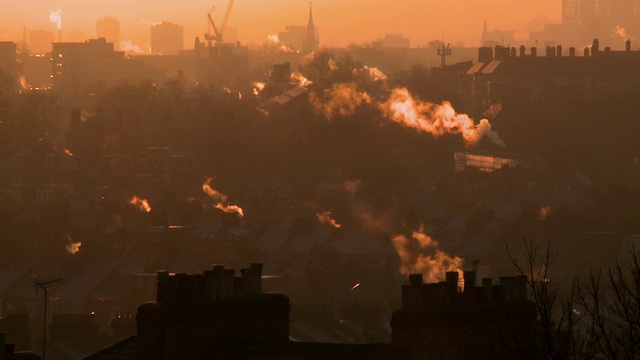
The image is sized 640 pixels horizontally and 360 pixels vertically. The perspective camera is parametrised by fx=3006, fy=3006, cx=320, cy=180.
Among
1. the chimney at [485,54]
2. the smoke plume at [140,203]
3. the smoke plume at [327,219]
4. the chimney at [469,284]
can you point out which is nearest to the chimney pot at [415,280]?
the chimney at [469,284]

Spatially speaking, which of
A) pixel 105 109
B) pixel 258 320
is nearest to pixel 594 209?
pixel 105 109

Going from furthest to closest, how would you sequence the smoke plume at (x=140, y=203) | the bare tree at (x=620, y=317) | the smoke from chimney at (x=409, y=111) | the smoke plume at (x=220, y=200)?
the smoke from chimney at (x=409, y=111)
the smoke plume at (x=140, y=203)
the smoke plume at (x=220, y=200)
the bare tree at (x=620, y=317)

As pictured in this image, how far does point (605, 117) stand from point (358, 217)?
146 feet

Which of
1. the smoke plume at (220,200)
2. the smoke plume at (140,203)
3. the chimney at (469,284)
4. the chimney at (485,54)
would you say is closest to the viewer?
the chimney at (469,284)

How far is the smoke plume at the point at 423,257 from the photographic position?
Result: 99.1 metres

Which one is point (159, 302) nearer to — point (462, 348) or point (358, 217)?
point (462, 348)

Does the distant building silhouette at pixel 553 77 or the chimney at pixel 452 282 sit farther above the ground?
the distant building silhouette at pixel 553 77

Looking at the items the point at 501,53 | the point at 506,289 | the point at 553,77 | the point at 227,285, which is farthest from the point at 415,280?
the point at 501,53

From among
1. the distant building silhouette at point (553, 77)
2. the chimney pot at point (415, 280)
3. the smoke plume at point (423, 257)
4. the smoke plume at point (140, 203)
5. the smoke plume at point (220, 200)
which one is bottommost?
the smoke plume at point (423, 257)

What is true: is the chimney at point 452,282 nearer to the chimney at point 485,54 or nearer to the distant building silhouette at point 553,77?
the distant building silhouette at point 553,77

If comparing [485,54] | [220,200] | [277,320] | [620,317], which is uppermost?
[485,54]

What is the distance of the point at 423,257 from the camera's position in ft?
343

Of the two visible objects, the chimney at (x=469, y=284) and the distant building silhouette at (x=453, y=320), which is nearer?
the distant building silhouette at (x=453, y=320)

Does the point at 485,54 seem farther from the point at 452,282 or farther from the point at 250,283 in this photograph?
the point at 452,282
